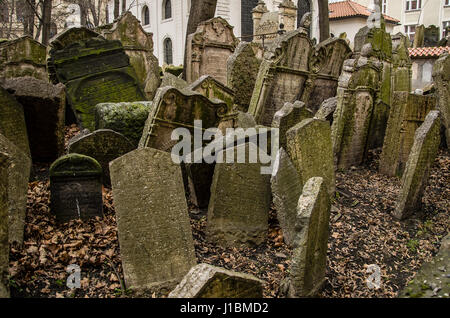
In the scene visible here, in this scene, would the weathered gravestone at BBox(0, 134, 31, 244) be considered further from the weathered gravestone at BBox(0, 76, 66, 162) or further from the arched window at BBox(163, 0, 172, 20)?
the arched window at BBox(163, 0, 172, 20)

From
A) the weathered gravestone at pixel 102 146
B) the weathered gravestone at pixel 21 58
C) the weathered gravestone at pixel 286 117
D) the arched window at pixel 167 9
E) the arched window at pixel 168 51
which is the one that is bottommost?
the weathered gravestone at pixel 102 146

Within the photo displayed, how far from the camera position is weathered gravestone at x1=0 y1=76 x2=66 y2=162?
5777mm

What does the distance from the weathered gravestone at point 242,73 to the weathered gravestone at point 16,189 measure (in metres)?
4.99

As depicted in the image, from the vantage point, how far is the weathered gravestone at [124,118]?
5.84m

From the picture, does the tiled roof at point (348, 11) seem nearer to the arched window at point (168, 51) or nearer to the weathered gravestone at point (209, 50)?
the arched window at point (168, 51)

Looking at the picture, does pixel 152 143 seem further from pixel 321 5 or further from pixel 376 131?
pixel 321 5

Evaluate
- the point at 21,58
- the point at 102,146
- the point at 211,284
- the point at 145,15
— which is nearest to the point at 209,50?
the point at 21,58

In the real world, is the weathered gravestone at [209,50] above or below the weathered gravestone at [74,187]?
above

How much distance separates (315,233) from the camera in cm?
Result: 355

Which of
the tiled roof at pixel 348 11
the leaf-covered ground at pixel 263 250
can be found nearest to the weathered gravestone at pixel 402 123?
the leaf-covered ground at pixel 263 250

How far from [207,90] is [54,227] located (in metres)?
3.53

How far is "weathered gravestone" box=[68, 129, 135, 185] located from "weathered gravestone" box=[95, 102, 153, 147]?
510 millimetres

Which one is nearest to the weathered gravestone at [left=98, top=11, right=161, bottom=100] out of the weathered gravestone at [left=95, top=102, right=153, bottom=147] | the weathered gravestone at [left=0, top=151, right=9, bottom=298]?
the weathered gravestone at [left=95, top=102, right=153, bottom=147]

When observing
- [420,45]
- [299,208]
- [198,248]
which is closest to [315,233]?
[299,208]
